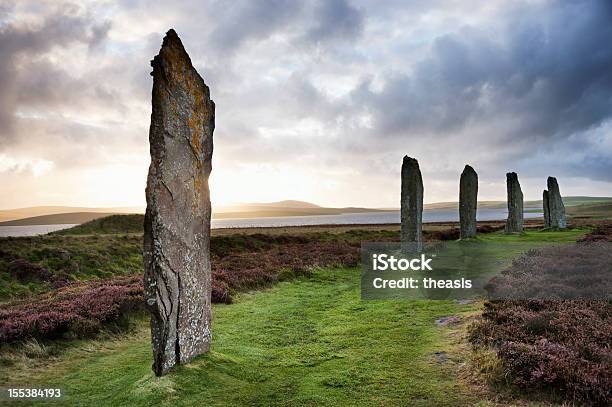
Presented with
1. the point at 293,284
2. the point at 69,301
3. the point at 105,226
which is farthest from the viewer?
the point at 105,226

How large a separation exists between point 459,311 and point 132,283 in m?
11.1

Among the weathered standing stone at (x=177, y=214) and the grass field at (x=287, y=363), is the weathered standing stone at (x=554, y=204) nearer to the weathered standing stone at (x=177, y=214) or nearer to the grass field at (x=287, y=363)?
the grass field at (x=287, y=363)

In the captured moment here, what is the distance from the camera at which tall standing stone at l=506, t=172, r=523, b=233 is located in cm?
3481

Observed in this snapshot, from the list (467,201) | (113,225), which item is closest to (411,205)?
(467,201)

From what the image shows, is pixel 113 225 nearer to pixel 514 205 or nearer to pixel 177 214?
pixel 514 205

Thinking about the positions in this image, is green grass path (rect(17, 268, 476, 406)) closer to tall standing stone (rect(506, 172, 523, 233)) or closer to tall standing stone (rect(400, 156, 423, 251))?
tall standing stone (rect(400, 156, 423, 251))

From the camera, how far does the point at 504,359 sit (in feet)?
22.4

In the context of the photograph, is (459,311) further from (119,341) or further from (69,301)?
(69,301)

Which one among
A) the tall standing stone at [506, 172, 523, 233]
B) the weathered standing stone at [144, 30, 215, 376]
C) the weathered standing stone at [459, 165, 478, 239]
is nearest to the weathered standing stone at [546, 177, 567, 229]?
the tall standing stone at [506, 172, 523, 233]

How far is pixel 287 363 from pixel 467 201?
24985mm

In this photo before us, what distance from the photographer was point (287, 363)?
8375 mm

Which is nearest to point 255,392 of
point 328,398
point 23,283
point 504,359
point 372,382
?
point 328,398

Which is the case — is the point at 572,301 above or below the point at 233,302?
above

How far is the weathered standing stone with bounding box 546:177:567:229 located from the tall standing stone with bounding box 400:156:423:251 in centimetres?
2145
